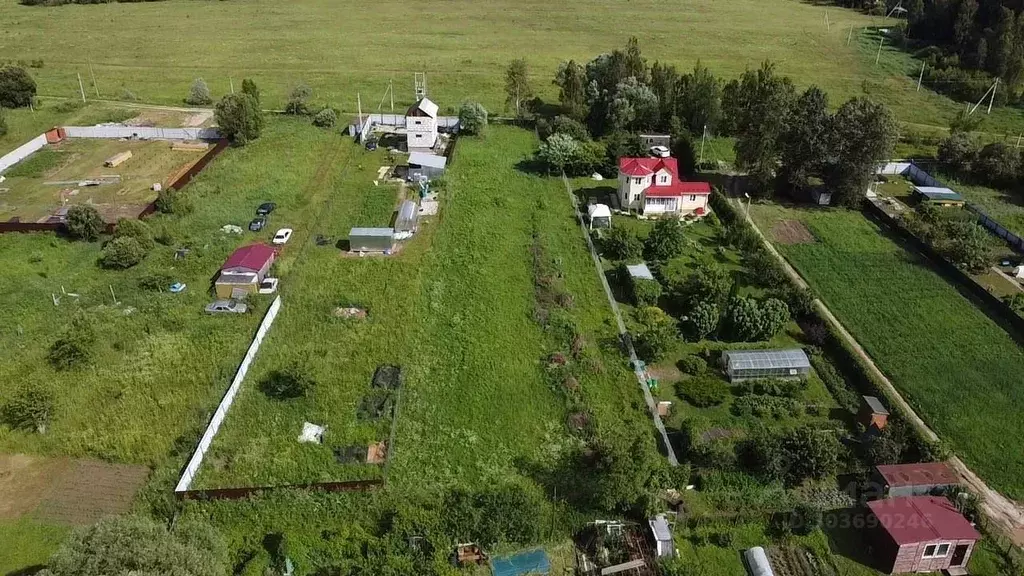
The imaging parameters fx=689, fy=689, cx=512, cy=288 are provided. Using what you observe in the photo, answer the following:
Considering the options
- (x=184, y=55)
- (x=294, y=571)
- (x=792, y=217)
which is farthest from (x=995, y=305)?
(x=184, y=55)

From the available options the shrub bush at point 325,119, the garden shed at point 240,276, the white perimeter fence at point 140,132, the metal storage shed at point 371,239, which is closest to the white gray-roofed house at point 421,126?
the shrub bush at point 325,119

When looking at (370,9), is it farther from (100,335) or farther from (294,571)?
(294,571)

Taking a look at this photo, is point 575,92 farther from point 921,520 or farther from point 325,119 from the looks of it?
point 921,520

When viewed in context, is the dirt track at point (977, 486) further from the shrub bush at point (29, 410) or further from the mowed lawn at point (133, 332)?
the shrub bush at point (29, 410)

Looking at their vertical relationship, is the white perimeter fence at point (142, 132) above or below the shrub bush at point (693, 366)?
above

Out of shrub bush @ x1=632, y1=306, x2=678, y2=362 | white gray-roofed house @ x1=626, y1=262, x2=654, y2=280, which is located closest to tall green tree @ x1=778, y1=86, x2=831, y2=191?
white gray-roofed house @ x1=626, y1=262, x2=654, y2=280

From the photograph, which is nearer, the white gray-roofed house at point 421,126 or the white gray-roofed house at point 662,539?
the white gray-roofed house at point 662,539
